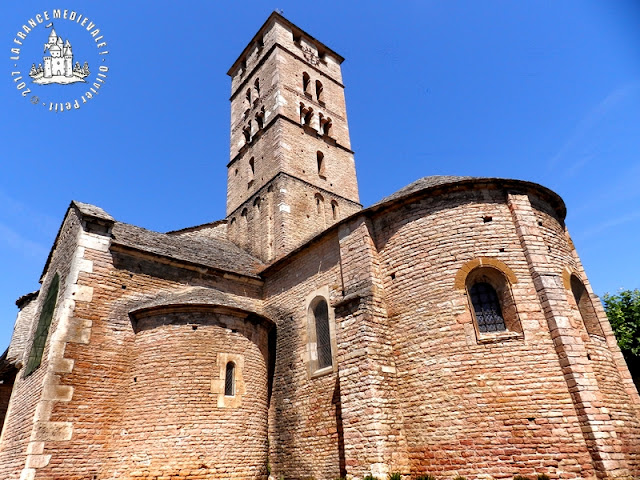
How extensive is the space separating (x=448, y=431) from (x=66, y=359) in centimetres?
956

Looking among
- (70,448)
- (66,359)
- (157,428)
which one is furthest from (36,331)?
(157,428)

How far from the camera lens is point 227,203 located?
23.0 meters

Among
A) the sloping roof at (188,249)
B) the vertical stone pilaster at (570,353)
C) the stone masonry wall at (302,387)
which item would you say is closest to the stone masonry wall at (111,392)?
the stone masonry wall at (302,387)

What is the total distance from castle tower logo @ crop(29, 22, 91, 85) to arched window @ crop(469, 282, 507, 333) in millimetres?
14105

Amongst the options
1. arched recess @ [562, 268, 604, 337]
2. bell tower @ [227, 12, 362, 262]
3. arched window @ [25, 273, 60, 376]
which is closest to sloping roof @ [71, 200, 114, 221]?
arched window @ [25, 273, 60, 376]

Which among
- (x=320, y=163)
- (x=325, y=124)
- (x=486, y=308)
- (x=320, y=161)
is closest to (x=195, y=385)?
(x=486, y=308)

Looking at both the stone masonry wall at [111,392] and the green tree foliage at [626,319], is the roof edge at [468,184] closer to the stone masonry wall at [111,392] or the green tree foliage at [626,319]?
the stone masonry wall at [111,392]

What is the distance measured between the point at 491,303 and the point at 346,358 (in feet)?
12.4

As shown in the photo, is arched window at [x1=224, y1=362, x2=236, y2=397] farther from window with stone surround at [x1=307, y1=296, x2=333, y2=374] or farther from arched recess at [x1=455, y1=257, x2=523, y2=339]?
arched recess at [x1=455, y1=257, x2=523, y2=339]

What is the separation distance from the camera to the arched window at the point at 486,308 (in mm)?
9773

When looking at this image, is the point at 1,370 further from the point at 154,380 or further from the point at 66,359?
the point at 154,380

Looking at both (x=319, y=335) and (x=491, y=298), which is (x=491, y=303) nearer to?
(x=491, y=298)

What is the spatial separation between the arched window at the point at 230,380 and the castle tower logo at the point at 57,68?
10719mm

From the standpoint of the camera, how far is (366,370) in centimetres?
984
